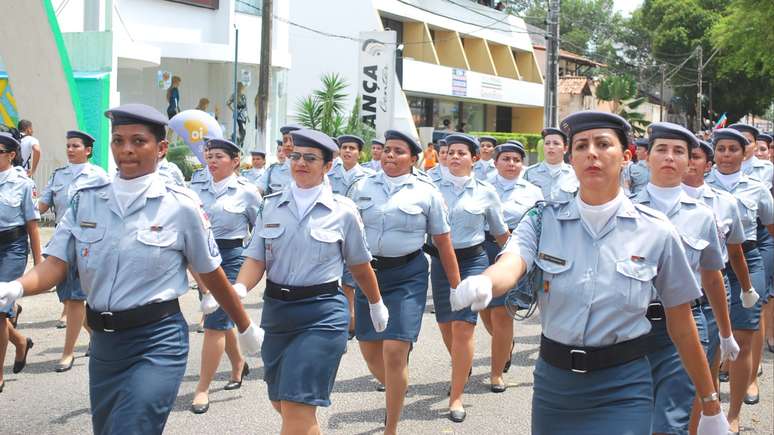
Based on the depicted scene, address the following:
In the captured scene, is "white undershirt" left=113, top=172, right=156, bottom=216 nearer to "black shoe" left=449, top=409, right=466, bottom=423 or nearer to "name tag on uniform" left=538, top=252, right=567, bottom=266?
"name tag on uniform" left=538, top=252, right=567, bottom=266

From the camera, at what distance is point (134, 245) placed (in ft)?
15.0

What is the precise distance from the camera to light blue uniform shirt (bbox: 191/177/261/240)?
8.48 metres

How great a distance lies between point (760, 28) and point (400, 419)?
30.9m

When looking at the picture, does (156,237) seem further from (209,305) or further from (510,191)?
(510,191)

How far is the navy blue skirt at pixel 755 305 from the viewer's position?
7.20m

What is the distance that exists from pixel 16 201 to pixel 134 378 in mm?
4359

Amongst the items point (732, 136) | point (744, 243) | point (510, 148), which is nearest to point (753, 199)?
point (744, 243)

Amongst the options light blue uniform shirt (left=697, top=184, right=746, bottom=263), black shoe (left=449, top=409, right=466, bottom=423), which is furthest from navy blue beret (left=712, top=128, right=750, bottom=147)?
black shoe (left=449, top=409, right=466, bottom=423)

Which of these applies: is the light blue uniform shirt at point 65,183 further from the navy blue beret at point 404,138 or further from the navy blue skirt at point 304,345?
the navy blue skirt at point 304,345

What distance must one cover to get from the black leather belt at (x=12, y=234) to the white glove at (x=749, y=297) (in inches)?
228

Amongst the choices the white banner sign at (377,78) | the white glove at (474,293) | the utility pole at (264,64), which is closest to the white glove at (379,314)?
the white glove at (474,293)

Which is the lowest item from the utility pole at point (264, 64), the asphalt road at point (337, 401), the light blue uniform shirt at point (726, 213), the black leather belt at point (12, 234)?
the asphalt road at point (337, 401)

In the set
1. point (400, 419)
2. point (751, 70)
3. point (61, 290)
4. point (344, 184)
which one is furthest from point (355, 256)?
point (751, 70)

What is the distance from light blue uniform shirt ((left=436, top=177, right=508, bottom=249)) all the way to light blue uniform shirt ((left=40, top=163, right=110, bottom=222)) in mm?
3664
